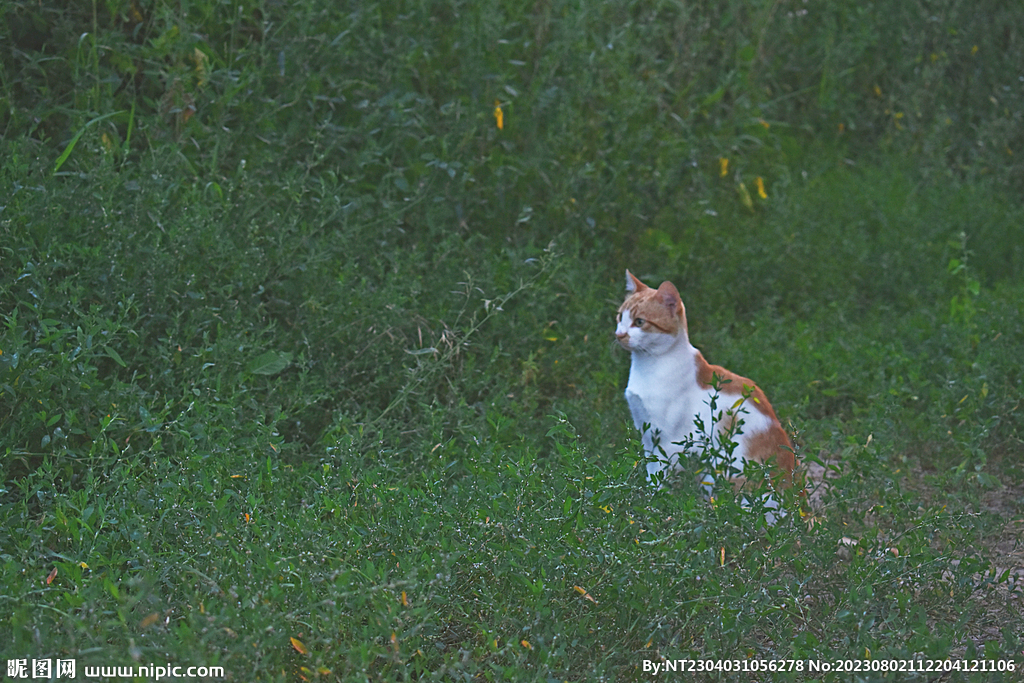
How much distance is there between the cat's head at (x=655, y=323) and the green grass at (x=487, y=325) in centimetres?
39

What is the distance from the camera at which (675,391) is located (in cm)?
354

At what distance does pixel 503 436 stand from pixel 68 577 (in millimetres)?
1689

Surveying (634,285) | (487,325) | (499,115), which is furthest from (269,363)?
(499,115)

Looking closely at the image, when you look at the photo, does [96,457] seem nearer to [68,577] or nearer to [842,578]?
[68,577]

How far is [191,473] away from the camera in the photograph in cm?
305

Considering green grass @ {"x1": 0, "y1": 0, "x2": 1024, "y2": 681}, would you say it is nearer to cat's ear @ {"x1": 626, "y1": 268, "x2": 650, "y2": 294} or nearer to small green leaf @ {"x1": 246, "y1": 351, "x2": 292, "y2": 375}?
small green leaf @ {"x1": 246, "y1": 351, "x2": 292, "y2": 375}

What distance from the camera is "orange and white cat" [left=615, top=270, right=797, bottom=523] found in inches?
135

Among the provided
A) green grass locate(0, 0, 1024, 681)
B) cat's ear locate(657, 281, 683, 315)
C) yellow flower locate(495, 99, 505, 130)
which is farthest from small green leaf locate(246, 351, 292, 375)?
yellow flower locate(495, 99, 505, 130)

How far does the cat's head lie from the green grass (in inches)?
15.2

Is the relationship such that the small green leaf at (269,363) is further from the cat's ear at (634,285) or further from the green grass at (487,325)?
the cat's ear at (634,285)

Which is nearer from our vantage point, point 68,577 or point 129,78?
point 68,577

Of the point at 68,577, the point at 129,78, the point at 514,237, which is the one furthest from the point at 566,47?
the point at 68,577

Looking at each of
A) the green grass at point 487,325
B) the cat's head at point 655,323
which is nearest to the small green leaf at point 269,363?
the green grass at point 487,325

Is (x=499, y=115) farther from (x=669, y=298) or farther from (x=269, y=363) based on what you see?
(x=269, y=363)
